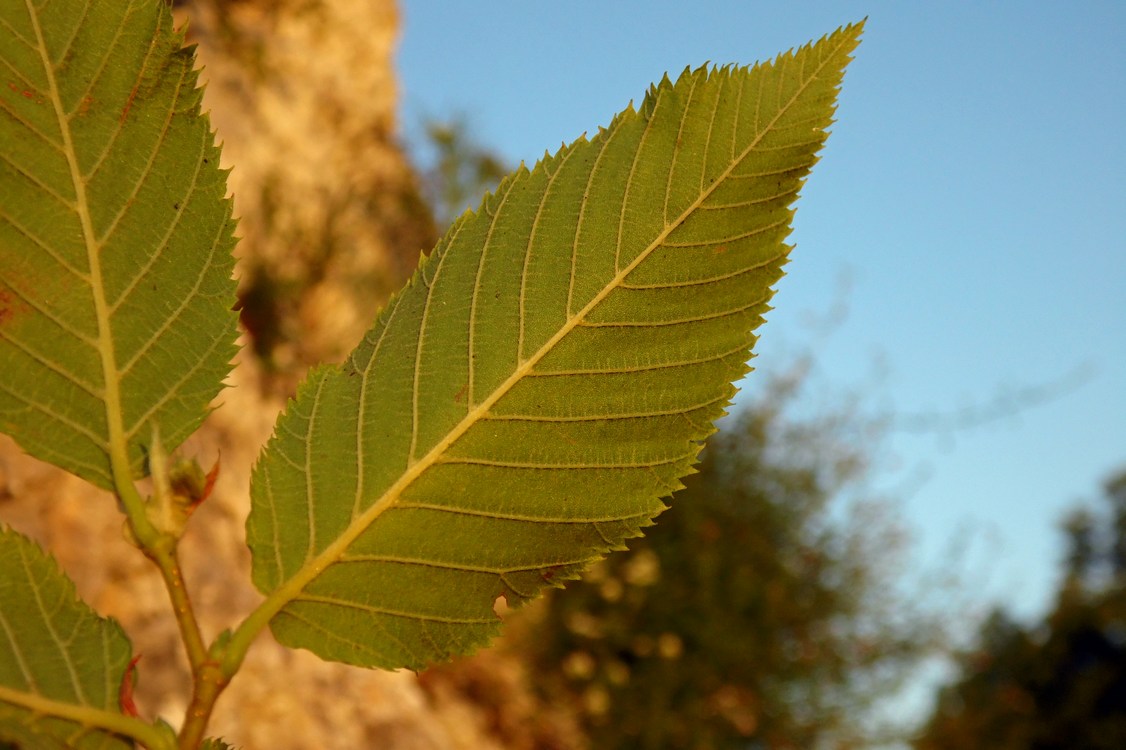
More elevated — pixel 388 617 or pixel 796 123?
pixel 796 123

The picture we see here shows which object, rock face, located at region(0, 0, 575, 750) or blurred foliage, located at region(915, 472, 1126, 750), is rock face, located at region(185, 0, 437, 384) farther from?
blurred foliage, located at region(915, 472, 1126, 750)

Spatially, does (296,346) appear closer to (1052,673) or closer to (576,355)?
(576,355)

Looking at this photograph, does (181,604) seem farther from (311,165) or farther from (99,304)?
(311,165)

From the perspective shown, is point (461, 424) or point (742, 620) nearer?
point (461, 424)

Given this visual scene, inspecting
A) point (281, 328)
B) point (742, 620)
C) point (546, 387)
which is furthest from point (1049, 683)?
point (546, 387)

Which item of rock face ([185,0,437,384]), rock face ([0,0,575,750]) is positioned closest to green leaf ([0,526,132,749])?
rock face ([0,0,575,750])

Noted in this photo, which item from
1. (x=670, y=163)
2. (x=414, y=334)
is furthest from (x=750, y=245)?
(x=414, y=334)
